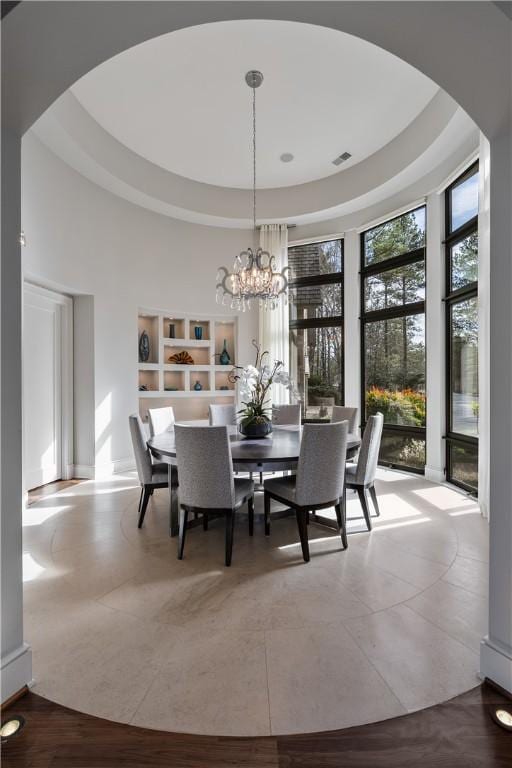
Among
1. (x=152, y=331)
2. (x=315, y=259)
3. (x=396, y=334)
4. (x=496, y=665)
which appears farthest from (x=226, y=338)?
(x=496, y=665)

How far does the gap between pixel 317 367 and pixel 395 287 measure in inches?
65.2

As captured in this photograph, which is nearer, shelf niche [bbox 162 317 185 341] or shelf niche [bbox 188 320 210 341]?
shelf niche [bbox 162 317 185 341]

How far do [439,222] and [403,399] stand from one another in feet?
7.39

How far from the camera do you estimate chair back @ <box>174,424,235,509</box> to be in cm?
266

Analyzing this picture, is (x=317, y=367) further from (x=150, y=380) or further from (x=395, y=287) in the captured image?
(x=150, y=380)

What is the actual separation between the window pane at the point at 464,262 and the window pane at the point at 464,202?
9.2 inches

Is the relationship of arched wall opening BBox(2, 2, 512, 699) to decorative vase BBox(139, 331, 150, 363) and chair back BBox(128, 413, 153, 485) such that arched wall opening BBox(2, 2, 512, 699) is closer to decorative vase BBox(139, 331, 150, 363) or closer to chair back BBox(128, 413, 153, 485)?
chair back BBox(128, 413, 153, 485)

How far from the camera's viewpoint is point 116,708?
59.9 inches

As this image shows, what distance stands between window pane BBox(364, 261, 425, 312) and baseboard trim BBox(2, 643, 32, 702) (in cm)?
519

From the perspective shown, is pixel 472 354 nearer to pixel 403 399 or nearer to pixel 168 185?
pixel 403 399

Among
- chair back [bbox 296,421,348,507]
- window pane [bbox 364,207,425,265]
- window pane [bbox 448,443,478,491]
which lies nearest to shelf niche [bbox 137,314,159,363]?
window pane [bbox 364,207,425,265]

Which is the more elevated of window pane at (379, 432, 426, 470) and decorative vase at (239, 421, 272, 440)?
decorative vase at (239, 421, 272, 440)

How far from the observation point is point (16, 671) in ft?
5.20

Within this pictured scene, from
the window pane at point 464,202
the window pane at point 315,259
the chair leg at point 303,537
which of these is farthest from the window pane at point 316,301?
the chair leg at point 303,537
